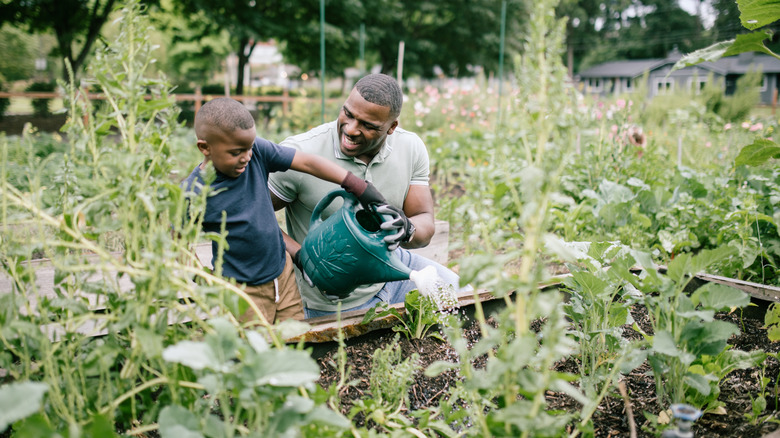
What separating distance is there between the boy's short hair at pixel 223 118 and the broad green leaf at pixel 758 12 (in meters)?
1.51

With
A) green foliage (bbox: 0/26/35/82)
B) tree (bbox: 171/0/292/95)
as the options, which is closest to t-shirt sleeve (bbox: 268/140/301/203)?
tree (bbox: 171/0/292/95)

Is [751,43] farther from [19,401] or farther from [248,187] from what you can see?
[19,401]

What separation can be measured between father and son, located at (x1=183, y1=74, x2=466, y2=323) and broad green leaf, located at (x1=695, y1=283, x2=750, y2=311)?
79 centimetres

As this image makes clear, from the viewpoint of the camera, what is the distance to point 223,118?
1496 millimetres

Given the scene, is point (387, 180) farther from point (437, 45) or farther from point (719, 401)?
point (437, 45)

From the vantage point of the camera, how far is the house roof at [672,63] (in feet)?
105

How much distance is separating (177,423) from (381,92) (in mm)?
1380

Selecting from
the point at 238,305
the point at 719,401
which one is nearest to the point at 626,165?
the point at 719,401

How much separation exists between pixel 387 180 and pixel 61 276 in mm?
1403

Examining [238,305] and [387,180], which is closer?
[238,305]

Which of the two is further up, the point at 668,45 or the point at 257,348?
the point at 668,45

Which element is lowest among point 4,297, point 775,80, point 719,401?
point 719,401

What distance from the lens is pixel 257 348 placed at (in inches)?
31.1

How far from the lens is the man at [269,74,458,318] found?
194 centimetres
